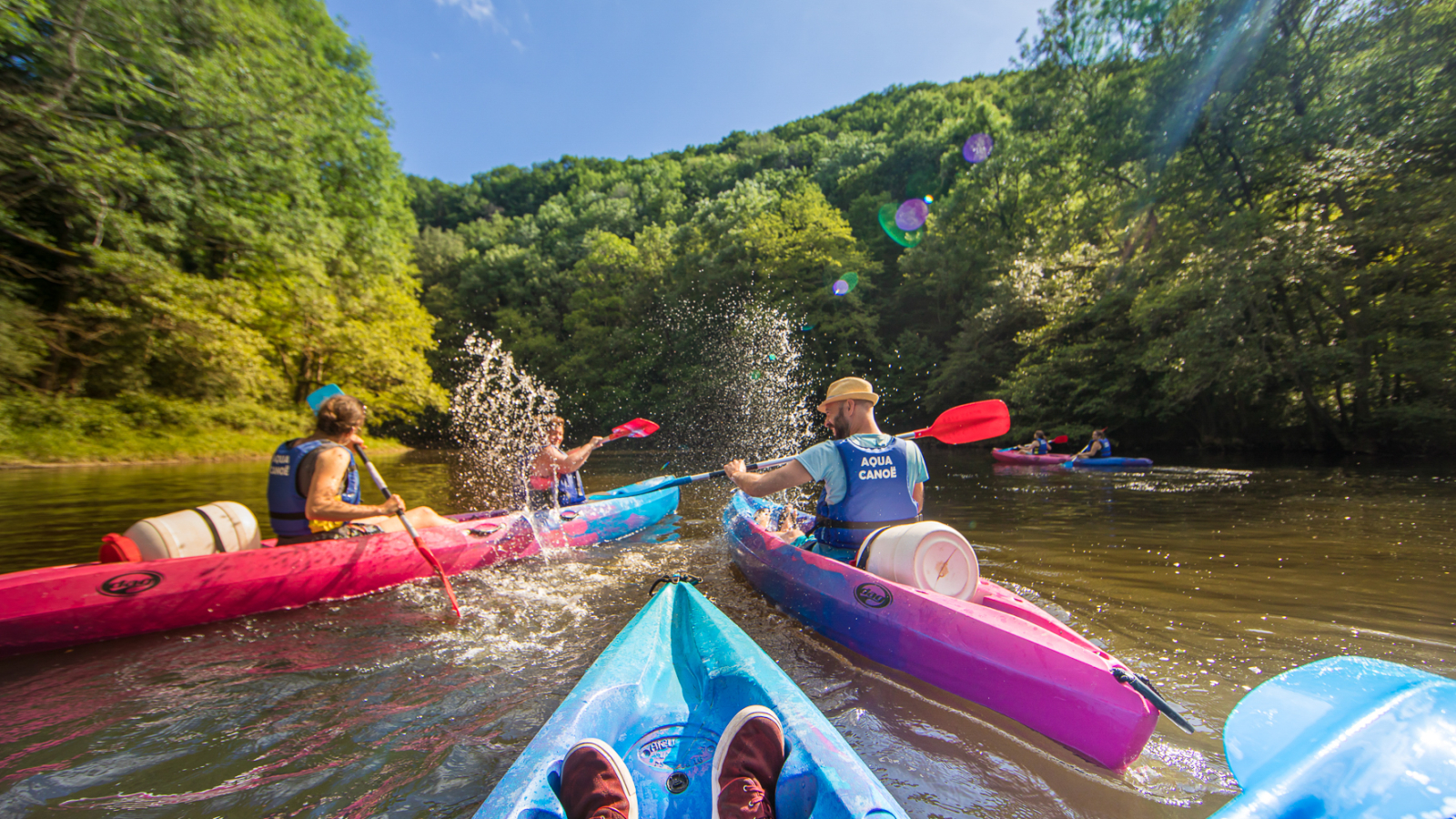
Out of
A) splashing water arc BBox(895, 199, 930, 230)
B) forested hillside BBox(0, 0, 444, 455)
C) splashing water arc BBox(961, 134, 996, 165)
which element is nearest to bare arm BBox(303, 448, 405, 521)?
forested hillside BBox(0, 0, 444, 455)

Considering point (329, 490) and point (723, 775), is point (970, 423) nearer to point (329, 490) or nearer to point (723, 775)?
point (723, 775)

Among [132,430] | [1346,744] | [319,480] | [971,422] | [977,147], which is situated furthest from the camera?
[977,147]

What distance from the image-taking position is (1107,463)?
13047mm

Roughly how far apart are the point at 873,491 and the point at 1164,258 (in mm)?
15801

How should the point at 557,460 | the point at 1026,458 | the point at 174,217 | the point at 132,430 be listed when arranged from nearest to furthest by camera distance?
1. the point at 557,460
2. the point at 174,217
3. the point at 1026,458
4. the point at 132,430

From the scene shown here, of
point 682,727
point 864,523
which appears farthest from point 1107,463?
point 682,727

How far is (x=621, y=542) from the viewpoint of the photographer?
22.5ft

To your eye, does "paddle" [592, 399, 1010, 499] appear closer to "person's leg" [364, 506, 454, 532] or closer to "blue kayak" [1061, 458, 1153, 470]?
"person's leg" [364, 506, 454, 532]

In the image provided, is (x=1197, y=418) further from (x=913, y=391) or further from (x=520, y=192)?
(x=520, y=192)

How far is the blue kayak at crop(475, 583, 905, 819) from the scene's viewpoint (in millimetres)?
1526

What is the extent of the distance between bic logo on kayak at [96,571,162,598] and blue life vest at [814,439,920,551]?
164 inches

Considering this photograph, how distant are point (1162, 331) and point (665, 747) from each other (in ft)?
61.9

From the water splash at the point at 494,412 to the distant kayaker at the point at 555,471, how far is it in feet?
20.3

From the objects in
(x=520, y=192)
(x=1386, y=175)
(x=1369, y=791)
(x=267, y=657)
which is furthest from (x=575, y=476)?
(x=520, y=192)
